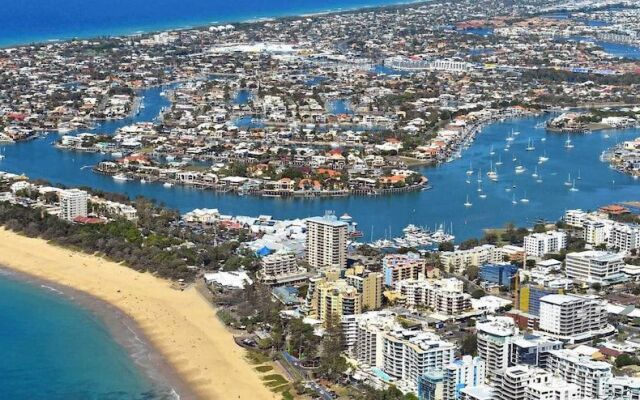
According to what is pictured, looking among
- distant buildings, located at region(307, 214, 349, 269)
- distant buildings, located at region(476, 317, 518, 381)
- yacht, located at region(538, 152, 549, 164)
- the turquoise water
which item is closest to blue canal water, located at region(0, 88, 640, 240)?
yacht, located at region(538, 152, 549, 164)

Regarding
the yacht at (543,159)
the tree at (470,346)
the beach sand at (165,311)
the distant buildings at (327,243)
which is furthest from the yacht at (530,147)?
the tree at (470,346)

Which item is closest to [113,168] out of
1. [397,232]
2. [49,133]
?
[49,133]

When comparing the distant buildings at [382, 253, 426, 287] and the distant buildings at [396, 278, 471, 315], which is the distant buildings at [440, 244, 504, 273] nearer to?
the distant buildings at [382, 253, 426, 287]

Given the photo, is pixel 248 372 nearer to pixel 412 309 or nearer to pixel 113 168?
pixel 412 309

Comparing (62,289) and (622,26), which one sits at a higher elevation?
(622,26)

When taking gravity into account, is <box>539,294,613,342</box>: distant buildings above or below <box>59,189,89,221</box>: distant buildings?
below

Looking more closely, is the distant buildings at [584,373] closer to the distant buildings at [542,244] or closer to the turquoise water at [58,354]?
the turquoise water at [58,354]

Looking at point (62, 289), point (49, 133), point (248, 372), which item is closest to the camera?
point (248, 372)
